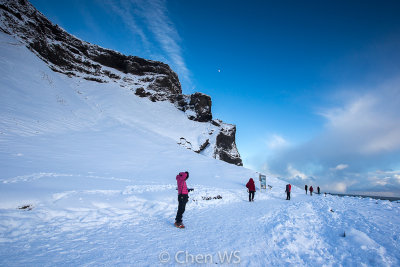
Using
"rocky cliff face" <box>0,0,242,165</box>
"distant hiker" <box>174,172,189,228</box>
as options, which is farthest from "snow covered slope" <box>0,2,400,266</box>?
"rocky cliff face" <box>0,0,242,165</box>

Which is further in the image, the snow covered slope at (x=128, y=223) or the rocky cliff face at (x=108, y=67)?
the rocky cliff face at (x=108, y=67)

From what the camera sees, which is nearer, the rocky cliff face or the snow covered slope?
the snow covered slope

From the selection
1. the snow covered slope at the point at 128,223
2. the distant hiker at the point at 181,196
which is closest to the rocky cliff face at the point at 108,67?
the snow covered slope at the point at 128,223

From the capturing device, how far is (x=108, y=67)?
59094 mm

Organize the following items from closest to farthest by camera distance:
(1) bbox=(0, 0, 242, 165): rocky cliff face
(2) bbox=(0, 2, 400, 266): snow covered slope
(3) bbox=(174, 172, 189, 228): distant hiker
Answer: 1. (2) bbox=(0, 2, 400, 266): snow covered slope
2. (3) bbox=(174, 172, 189, 228): distant hiker
3. (1) bbox=(0, 0, 242, 165): rocky cliff face

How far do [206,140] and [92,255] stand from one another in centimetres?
4162

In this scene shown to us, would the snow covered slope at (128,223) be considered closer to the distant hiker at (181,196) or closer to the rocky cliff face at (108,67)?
the distant hiker at (181,196)

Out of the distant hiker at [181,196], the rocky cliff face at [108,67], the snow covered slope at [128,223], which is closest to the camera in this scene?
the snow covered slope at [128,223]

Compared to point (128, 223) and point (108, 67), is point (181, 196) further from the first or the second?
point (108, 67)

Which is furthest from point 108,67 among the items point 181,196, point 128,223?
point 181,196

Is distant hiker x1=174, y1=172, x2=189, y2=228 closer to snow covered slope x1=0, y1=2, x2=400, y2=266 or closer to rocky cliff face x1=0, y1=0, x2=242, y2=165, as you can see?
snow covered slope x1=0, y1=2, x2=400, y2=266

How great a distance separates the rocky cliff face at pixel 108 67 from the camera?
39312 mm

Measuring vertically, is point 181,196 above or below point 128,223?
above

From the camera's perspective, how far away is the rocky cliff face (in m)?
39.3
